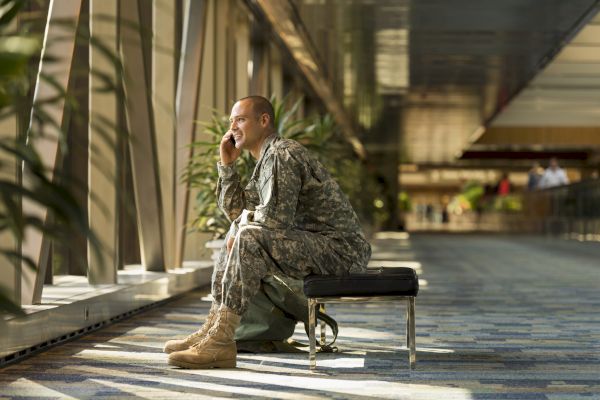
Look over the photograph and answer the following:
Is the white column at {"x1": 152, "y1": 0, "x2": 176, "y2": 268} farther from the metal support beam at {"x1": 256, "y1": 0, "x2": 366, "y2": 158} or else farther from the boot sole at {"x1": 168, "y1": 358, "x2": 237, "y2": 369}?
the boot sole at {"x1": 168, "y1": 358, "x2": 237, "y2": 369}

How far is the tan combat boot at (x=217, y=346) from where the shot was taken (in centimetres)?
382

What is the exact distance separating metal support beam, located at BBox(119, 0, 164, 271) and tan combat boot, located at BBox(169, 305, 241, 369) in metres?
2.96

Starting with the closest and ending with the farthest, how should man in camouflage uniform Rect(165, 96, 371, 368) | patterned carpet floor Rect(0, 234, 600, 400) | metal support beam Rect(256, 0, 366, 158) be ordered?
patterned carpet floor Rect(0, 234, 600, 400) < man in camouflage uniform Rect(165, 96, 371, 368) < metal support beam Rect(256, 0, 366, 158)

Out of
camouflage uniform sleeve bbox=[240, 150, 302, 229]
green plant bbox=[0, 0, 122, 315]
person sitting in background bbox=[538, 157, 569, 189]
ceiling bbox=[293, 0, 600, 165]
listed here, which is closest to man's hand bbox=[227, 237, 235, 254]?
camouflage uniform sleeve bbox=[240, 150, 302, 229]

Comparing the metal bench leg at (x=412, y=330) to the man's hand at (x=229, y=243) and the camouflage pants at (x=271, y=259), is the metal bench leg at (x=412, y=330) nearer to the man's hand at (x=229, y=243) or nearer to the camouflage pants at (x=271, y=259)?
the camouflage pants at (x=271, y=259)

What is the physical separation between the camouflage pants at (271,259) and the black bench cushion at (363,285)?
0.18 m

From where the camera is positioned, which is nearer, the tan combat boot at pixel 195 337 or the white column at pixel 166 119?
the tan combat boot at pixel 195 337

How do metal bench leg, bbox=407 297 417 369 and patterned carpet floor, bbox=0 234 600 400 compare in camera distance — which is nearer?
patterned carpet floor, bbox=0 234 600 400

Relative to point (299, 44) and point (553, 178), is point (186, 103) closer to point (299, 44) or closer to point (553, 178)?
point (299, 44)

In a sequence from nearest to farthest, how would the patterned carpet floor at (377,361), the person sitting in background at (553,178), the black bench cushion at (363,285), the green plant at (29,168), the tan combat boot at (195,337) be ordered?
the green plant at (29,168)
the patterned carpet floor at (377,361)
the black bench cushion at (363,285)
the tan combat boot at (195,337)
the person sitting in background at (553,178)

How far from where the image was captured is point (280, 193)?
3848mm

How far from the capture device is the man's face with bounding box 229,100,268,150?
13.3 ft

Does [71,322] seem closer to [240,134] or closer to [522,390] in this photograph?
[240,134]

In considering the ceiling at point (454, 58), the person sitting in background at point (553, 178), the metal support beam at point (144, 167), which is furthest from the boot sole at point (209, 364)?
the person sitting in background at point (553, 178)
